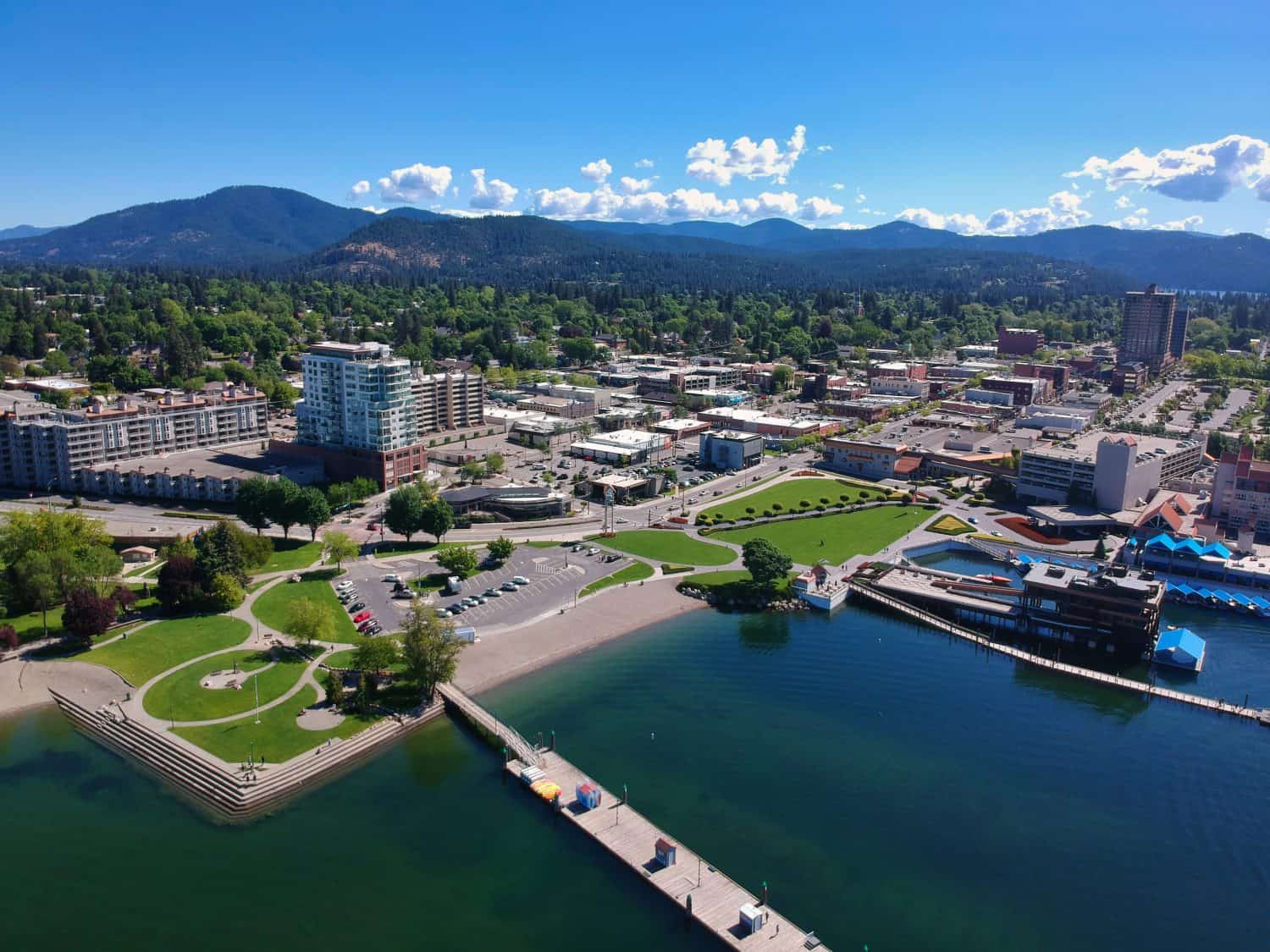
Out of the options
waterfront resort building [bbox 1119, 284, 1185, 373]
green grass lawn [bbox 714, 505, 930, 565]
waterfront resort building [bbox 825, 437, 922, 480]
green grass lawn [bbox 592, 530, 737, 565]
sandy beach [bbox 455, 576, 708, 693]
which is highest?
waterfront resort building [bbox 1119, 284, 1185, 373]

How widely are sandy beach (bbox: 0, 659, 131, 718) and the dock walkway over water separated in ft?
130

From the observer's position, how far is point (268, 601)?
47750 millimetres

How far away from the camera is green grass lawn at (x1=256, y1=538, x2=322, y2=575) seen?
52.9 m

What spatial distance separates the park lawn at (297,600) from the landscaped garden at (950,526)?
42.0 meters

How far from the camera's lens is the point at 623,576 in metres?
54.8

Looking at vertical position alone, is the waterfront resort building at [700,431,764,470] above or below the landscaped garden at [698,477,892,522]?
above

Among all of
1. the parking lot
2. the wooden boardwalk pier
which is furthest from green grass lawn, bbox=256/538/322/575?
the wooden boardwalk pier

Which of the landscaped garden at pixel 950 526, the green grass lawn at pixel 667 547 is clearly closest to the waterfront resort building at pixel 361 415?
the green grass lawn at pixel 667 547

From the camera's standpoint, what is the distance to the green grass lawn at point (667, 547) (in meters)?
58.5

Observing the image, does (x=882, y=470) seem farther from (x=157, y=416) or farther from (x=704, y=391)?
(x=157, y=416)

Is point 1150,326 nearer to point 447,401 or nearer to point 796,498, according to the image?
point 796,498

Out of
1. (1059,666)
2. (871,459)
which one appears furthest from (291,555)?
(871,459)

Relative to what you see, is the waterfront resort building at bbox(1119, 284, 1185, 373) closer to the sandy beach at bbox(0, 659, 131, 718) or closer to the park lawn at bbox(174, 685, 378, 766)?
the park lawn at bbox(174, 685, 378, 766)

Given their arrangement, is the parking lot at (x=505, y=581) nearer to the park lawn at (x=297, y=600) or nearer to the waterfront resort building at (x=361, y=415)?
the park lawn at (x=297, y=600)
